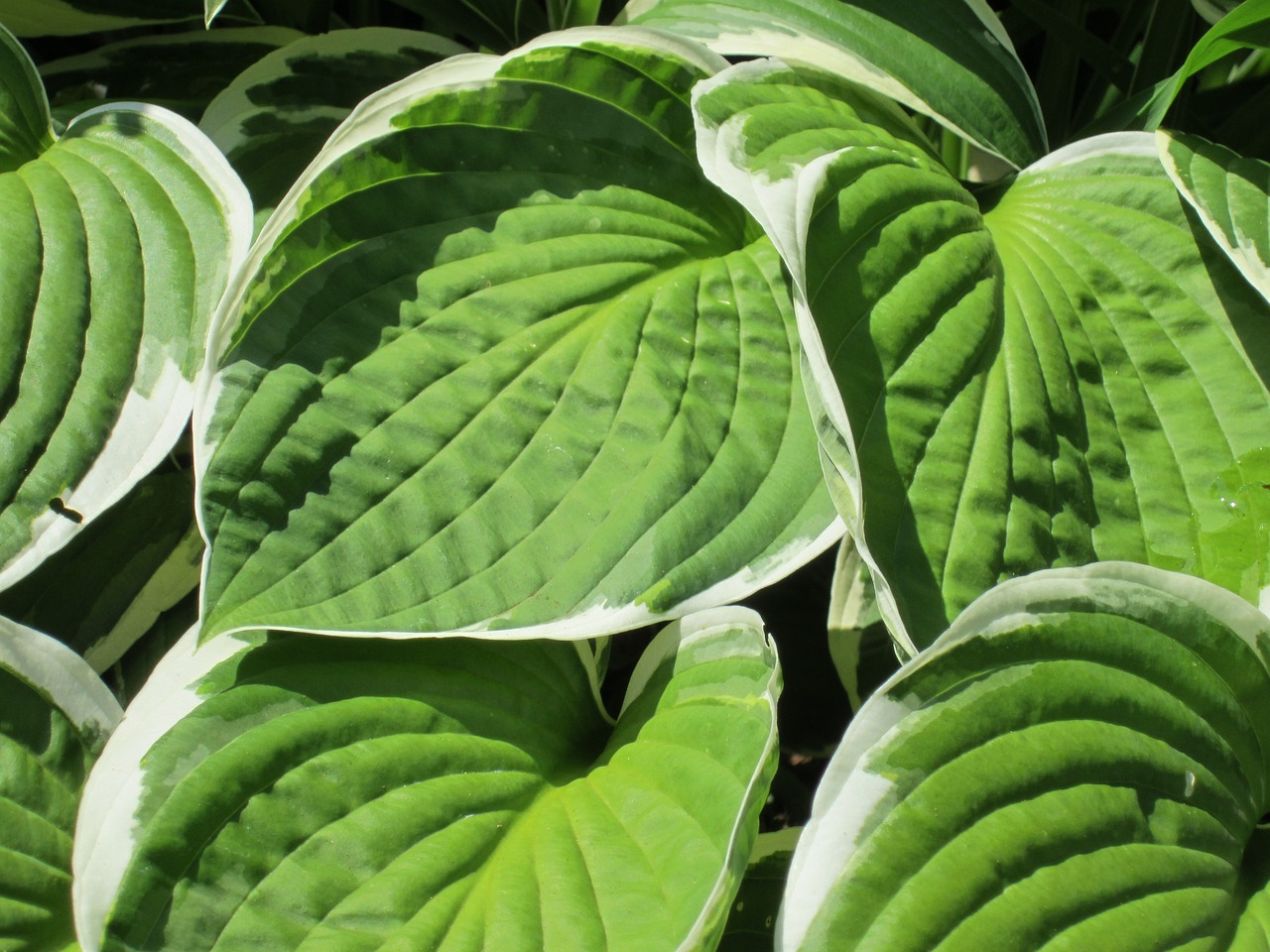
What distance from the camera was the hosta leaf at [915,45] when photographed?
31.1 inches

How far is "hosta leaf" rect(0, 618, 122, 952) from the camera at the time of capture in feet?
2.02

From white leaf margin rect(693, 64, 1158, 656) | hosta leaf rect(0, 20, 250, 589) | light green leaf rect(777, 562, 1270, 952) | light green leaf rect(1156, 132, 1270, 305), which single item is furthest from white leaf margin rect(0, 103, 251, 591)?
light green leaf rect(1156, 132, 1270, 305)

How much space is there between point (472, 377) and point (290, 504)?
14 cm

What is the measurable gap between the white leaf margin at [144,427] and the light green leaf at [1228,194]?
0.64 metres

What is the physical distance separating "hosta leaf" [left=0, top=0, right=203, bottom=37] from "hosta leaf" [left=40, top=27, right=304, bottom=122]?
22 millimetres

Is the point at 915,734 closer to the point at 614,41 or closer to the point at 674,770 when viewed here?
the point at 674,770

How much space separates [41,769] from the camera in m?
0.64

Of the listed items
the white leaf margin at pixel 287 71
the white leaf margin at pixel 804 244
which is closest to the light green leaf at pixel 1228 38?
the white leaf margin at pixel 804 244

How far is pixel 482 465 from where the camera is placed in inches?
25.1

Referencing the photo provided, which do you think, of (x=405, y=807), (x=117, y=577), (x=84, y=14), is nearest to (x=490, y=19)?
(x=84, y=14)

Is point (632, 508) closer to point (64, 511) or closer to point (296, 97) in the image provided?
point (64, 511)

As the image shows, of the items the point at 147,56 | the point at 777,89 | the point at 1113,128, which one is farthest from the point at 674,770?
the point at 147,56

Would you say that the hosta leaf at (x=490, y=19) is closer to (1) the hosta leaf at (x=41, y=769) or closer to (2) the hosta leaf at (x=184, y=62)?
(2) the hosta leaf at (x=184, y=62)

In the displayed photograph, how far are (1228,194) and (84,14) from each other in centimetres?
101
